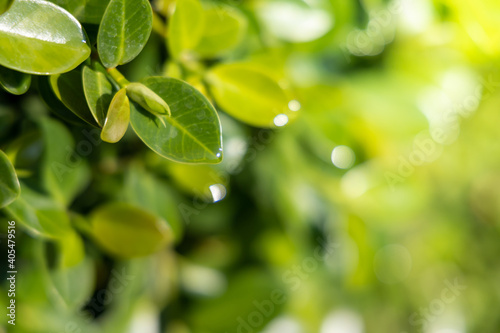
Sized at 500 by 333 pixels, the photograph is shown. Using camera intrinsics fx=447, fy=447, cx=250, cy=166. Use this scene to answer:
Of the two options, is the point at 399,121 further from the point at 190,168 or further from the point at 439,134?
the point at 190,168

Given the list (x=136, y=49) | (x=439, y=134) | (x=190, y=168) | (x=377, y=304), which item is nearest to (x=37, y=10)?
(x=136, y=49)

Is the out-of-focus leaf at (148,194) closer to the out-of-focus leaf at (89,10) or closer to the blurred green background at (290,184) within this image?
the blurred green background at (290,184)

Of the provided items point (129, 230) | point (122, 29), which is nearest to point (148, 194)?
point (129, 230)

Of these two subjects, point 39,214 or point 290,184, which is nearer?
point 39,214

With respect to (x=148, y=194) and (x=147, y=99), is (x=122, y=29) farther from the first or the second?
(x=148, y=194)

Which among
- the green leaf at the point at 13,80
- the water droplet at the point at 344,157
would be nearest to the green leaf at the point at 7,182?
the green leaf at the point at 13,80

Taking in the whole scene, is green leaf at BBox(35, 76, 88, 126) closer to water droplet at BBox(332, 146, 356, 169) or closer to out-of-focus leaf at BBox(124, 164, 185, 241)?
out-of-focus leaf at BBox(124, 164, 185, 241)

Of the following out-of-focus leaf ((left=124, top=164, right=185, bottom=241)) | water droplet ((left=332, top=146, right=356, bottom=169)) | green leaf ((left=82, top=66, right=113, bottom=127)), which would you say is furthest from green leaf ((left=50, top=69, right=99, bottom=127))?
water droplet ((left=332, top=146, right=356, bottom=169))

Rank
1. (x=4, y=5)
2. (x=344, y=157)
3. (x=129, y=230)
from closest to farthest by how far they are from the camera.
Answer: (x=4, y=5), (x=129, y=230), (x=344, y=157)
